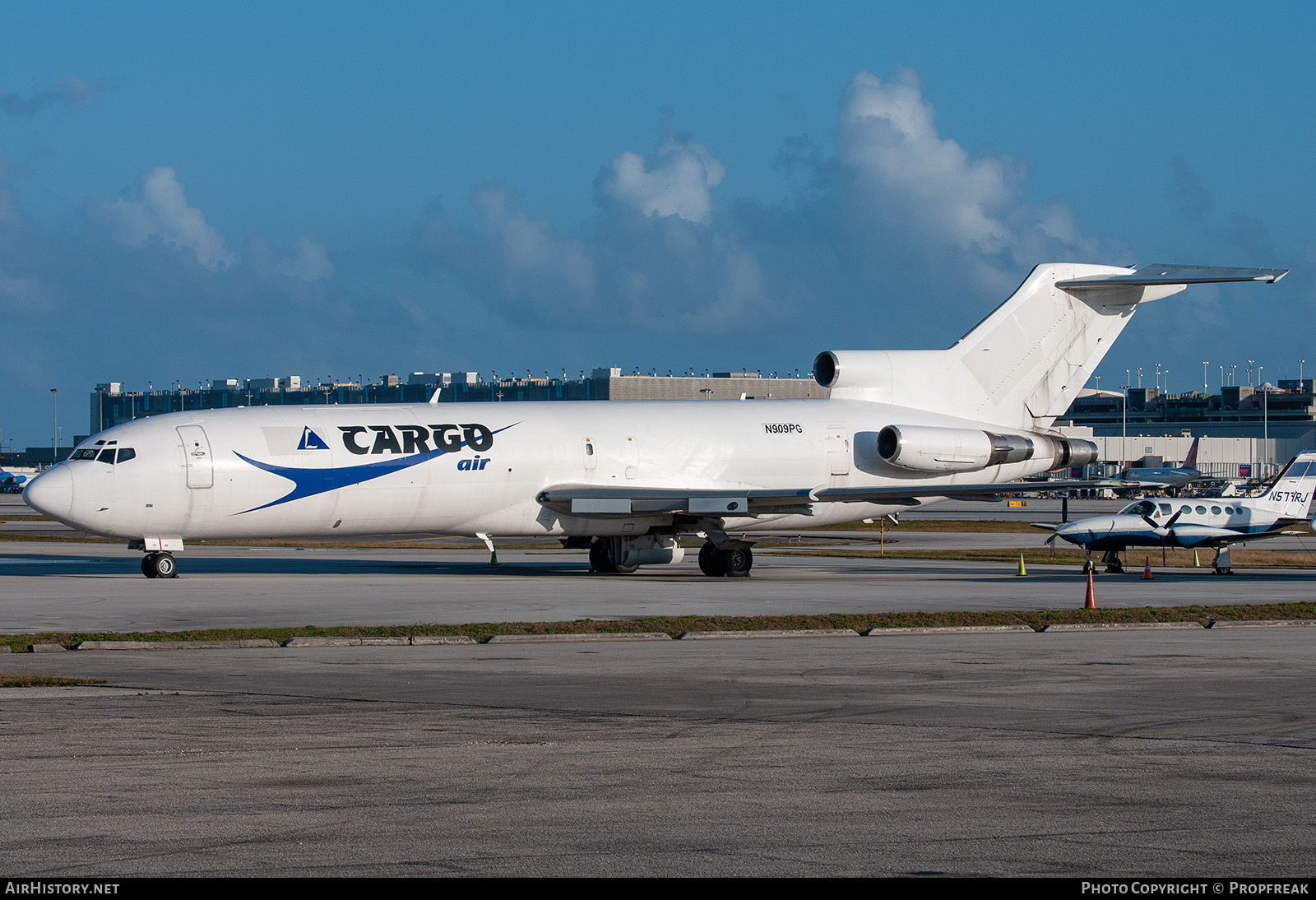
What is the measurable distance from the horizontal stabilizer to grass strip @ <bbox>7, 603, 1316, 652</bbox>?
12989 mm

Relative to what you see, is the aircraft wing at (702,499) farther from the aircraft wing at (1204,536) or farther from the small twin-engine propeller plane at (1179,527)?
the aircraft wing at (1204,536)

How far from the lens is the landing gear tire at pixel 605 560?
35750mm

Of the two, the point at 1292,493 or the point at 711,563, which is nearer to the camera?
the point at 711,563

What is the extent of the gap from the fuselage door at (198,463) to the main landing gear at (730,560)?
12.0m

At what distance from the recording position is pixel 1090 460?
39750 mm

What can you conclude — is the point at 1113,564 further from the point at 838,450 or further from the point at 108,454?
the point at 108,454

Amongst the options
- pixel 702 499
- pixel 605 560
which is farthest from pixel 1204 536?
pixel 605 560

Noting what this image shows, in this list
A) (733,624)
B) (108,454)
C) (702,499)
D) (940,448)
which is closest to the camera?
(733,624)

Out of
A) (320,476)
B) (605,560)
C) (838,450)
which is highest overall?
(838,450)

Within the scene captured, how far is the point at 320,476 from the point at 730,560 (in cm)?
1017

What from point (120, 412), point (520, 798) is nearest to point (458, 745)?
point (520, 798)

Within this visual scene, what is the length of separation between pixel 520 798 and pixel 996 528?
55.3 metres

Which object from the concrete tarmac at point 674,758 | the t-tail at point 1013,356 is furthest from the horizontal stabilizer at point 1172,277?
the concrete tarmac at point 674,758

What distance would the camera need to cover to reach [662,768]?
10.4m
